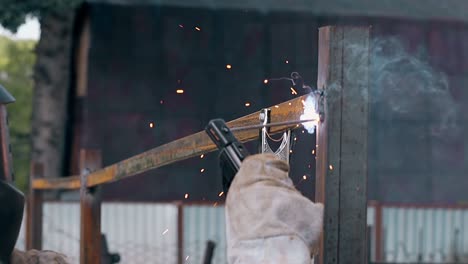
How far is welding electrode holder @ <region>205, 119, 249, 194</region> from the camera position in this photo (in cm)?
256

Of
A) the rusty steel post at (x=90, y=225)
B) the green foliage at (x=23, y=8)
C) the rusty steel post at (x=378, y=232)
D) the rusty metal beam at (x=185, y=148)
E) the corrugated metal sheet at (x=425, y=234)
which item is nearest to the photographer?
the rusty metal beam at (x=185, y=148)

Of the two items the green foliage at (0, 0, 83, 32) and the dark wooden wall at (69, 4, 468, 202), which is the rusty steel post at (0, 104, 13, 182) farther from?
the dark wooden wall at (69, 4, 468, 202)

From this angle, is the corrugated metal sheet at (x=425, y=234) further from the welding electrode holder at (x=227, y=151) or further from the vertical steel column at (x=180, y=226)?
the welding electrode holder at (x=227, y=151)

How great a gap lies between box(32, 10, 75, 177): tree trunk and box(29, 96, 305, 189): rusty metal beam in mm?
10142

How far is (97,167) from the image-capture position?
6.93 m

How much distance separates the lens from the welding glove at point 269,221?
2213 millimetres

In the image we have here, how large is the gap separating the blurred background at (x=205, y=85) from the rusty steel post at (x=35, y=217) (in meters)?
3.99

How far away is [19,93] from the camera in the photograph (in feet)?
119

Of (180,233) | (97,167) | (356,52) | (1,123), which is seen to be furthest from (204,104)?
(356,52)

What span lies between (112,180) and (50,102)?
11102 mm

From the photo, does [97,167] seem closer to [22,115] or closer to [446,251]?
[446,251]

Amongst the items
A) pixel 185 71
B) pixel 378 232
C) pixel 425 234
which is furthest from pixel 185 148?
pixel 185 71

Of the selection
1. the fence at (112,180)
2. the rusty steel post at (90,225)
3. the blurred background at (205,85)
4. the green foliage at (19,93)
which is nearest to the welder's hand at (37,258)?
the fence at (112,180)

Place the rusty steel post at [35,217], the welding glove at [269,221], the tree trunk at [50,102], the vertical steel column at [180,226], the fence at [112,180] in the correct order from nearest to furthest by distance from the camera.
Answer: the welding glove at [269,221] < the fence at [112,180] < the rusty steel post at [35,217] < the vertical steel column at [180,226] < the tree trunk at [50,102]
